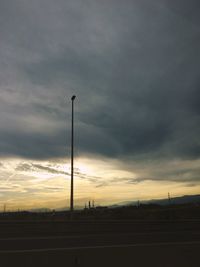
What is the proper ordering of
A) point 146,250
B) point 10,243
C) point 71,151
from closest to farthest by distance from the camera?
point 146,250 < point 10,243 < point 71,151

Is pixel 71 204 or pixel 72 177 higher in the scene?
pixel 72 177

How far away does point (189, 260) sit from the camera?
9953 millimetres

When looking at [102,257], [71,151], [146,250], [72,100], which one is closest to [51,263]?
[102,257]

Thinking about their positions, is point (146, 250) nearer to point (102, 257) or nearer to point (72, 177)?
point (102, 257)

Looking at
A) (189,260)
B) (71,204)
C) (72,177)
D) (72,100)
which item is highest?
(72,100)

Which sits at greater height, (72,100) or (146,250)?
(72,100)

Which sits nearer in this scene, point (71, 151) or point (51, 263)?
point (51, 263)

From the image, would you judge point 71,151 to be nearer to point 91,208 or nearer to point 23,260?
point 23,260

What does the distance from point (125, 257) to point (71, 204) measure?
66.5 ft

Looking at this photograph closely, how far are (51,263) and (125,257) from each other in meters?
2.09

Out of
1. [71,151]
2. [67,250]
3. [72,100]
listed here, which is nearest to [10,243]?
[67,250]

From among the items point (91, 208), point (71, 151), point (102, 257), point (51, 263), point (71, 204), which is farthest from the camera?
point (91, 208)

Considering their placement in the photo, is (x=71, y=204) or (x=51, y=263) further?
(x=71, y=204)

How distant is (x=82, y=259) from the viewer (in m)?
9.44
